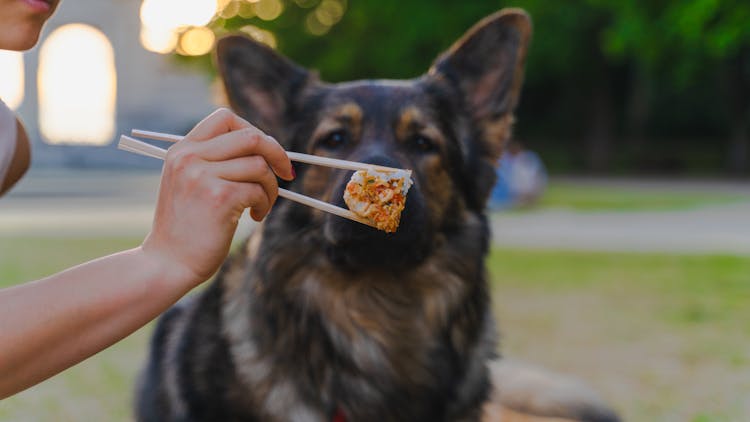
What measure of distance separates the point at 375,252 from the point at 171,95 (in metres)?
40.9

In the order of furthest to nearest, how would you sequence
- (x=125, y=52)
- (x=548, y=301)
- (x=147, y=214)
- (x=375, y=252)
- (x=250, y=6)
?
(x=125, y=52)
(x=250, y=6)
(x=147, y=214)
(x=548, y=301)
(x=375, y=252)

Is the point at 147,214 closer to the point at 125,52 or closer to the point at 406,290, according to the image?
the point at 406,290

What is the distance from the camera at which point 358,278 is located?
3.35 metres

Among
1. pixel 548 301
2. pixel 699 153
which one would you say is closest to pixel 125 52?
pixel 699 153

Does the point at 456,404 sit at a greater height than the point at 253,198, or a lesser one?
lesser

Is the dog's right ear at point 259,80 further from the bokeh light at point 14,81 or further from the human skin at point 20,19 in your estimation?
the bokeh light at point 14,81

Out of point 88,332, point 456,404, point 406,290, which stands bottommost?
point 456,404

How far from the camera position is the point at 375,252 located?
304cm

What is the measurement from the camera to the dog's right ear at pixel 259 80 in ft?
11.3

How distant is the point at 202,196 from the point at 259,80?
2.12 metres

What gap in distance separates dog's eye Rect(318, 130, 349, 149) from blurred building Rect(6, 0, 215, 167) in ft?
118

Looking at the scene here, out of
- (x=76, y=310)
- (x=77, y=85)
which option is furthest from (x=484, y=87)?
(x=77, y=85)

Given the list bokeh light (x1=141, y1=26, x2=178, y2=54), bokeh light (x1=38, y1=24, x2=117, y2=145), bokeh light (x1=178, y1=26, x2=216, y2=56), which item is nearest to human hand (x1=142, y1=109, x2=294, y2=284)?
bokeh light (x1=178, y1=26, x2=216, y2=56)

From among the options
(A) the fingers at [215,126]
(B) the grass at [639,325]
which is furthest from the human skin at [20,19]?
(B) the grass at [639,325]
